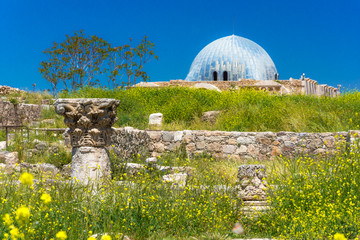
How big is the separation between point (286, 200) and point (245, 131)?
7.28 meters

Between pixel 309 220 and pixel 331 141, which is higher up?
pixel 331 141

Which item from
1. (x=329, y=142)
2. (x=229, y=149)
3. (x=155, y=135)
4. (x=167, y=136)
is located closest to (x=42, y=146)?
(x=155, y=135)

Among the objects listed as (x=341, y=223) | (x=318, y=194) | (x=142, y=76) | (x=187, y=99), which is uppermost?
(x=142, y=76)

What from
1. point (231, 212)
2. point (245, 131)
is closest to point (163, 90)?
point (245, 131)

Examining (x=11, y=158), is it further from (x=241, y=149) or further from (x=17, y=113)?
(x=17, y=113)

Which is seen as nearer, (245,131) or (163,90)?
(245,131)

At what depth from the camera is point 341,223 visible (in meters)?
5.30

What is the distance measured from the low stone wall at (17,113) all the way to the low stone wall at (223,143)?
27.1 ft

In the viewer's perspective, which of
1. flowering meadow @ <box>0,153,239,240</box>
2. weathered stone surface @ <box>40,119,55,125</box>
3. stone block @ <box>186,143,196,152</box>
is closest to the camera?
flowering meadow @ <box>0,153,239,240</box>

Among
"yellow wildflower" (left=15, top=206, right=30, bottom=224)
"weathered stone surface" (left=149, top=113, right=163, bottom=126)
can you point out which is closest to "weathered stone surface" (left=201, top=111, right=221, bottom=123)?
"weathered stone surface" (left=149, top=113, right=163, bottom=126)

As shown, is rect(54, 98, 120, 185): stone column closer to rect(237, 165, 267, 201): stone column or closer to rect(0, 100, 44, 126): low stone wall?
rect(237, 165, 267, 201): stone column

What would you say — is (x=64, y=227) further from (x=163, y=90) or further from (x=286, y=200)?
(x=163, y=90)

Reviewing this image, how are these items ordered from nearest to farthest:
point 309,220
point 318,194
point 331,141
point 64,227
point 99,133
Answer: point 64,227, point 309,220, point 318,194, point 99,133, point 331,141

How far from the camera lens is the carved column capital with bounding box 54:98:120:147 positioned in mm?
7691
